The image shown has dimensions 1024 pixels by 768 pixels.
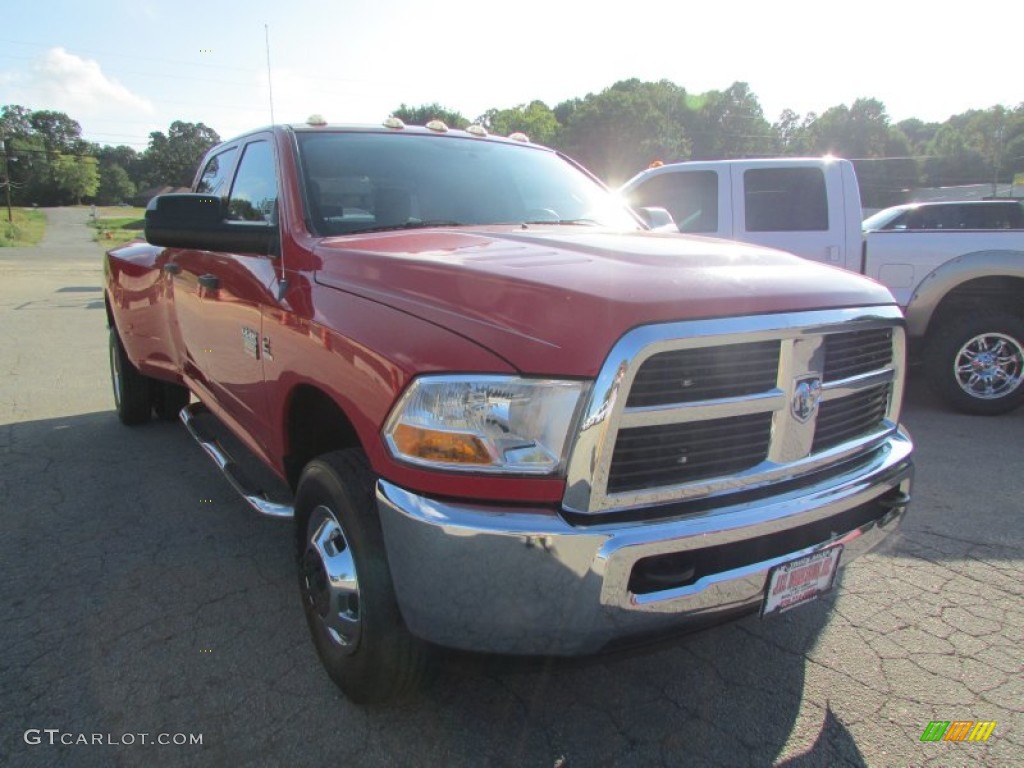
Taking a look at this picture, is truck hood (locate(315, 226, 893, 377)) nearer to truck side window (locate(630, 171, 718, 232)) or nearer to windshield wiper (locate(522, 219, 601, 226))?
windshield wiper (locate(522, 219, 601, 226))

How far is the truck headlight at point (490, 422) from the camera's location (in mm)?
1716

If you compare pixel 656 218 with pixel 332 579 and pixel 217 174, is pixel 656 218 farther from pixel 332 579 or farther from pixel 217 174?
pixel 332 579

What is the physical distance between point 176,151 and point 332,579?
10561 centimetres

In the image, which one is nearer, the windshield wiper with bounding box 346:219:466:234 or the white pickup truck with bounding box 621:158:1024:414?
the windshield wiper with bounding box 346:219:466:234

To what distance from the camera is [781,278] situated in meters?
2.12

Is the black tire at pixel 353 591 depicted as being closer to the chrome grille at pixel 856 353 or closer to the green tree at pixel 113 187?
the chrome grille at pixel 856 353

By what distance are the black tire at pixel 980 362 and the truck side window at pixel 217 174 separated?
18.6 ft

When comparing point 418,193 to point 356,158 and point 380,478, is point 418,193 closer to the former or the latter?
point 356,158

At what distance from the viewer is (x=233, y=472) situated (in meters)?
3.27

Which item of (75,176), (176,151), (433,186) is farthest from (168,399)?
(75,176)

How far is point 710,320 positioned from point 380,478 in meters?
0.97

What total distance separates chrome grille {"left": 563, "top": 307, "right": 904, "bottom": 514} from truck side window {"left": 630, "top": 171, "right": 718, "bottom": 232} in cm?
492

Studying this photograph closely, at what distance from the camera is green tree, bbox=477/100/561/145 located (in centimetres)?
7962

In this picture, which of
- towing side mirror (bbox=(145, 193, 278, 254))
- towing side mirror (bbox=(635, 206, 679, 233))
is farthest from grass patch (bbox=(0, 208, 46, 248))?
towing side mirror (bbox=(635, 206, 679, 233))
